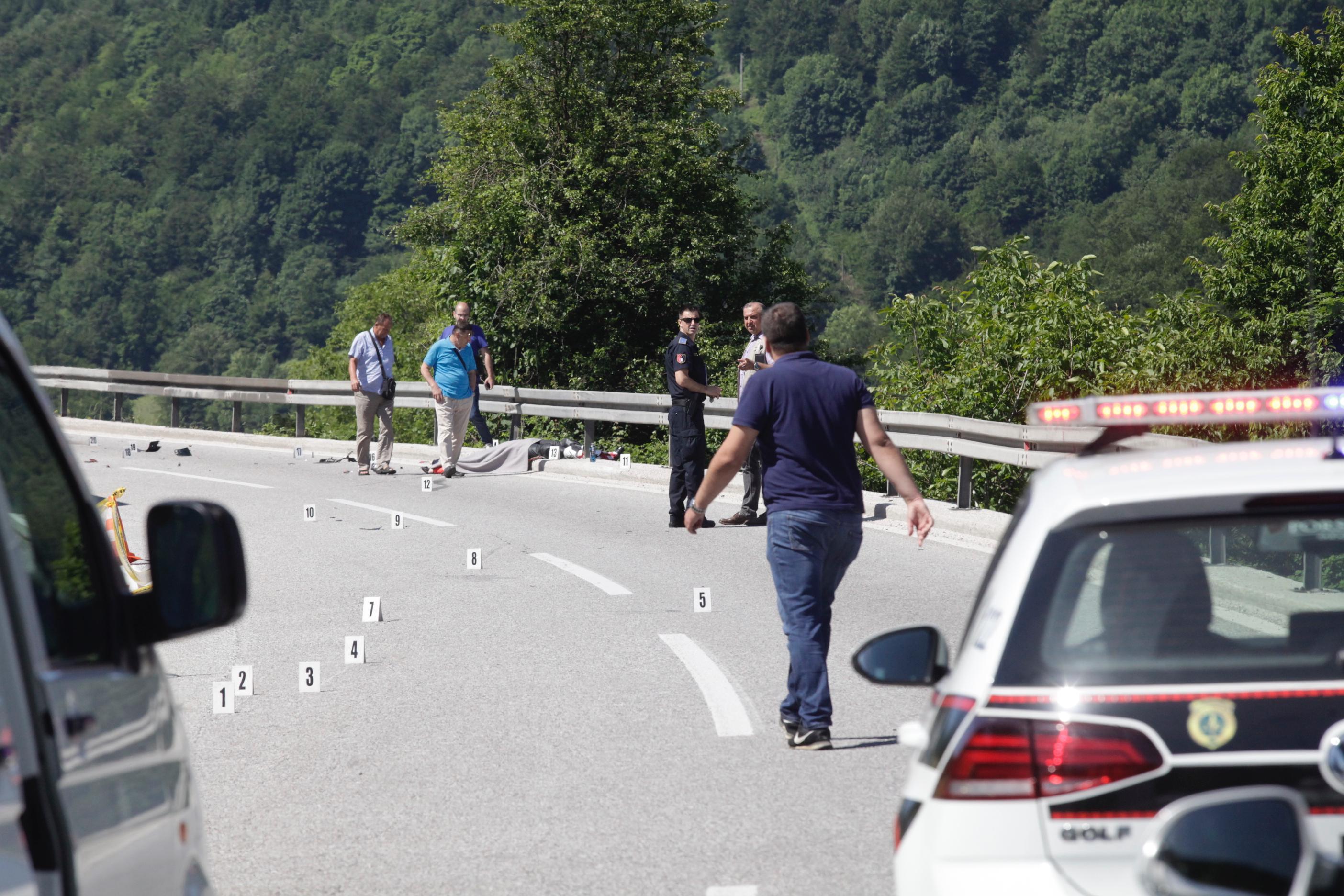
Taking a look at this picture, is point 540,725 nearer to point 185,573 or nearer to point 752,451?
point 185,573

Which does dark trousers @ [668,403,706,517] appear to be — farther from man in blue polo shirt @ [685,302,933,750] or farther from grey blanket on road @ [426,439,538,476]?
man in blue polo shirt @ [685,302,933,750]

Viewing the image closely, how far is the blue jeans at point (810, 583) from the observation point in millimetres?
6223

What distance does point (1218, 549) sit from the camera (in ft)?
30.6

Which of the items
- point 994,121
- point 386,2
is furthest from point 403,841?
point 386,2

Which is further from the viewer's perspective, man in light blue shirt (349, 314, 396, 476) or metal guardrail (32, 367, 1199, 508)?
man in light blue shirt (349, 314, 396, 476)

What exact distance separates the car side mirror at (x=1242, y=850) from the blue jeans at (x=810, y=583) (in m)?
3.98

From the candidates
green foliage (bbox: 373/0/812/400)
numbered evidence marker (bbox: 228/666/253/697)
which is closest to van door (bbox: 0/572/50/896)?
numbered evidence marker (bbox: 228/666/253/697)

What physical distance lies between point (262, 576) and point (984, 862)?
933 cm

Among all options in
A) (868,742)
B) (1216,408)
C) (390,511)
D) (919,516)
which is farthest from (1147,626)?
(390,511)

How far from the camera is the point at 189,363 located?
108 meters

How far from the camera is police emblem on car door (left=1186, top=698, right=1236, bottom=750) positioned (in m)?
2.53

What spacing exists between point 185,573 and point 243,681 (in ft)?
16.7

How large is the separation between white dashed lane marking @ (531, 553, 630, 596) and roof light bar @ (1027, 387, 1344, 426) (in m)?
7.47

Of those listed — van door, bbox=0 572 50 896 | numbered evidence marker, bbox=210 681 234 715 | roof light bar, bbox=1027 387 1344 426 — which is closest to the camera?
van door, bbox=0 572 50 896
